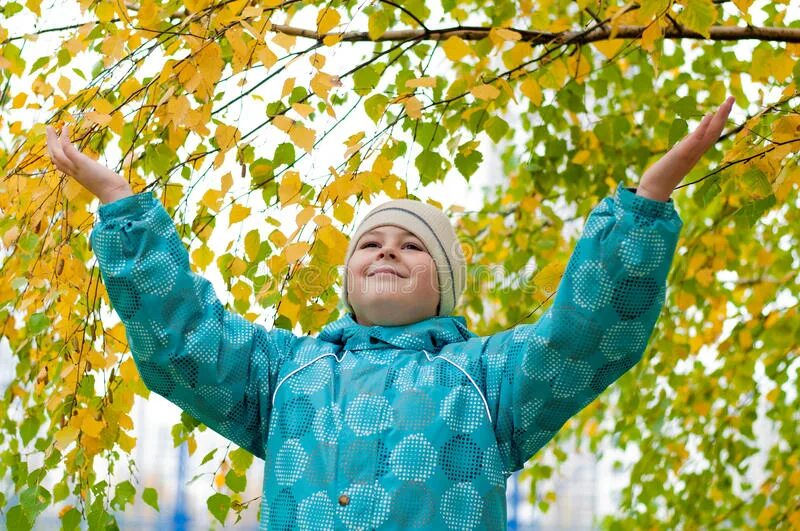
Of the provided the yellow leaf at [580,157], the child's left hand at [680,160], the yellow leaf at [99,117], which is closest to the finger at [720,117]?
the child's left hand at [680,160]

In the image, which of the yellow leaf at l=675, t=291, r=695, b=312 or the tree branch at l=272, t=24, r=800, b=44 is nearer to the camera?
the tree branch at l=272, t=24, r=800, b=44

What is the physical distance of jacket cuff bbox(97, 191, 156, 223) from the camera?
142 cm

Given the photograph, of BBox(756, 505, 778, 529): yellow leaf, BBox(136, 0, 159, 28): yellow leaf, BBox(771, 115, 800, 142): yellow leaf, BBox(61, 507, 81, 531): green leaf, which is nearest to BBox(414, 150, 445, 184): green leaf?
BBox(136, 0, 159, 28): yellow leaf

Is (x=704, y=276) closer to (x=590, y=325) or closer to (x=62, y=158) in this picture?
(x=590, y=325)

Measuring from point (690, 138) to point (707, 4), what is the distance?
37 centimetres

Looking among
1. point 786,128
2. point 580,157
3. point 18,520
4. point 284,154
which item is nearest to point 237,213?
point 284,154

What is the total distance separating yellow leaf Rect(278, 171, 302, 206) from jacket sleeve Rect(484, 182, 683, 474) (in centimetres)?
53

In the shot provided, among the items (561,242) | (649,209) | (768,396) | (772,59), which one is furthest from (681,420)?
(649,209)

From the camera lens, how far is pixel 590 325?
1344 mm

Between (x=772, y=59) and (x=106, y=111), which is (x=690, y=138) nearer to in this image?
(x=106, y=111)

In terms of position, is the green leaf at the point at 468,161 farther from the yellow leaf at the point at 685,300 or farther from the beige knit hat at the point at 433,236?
the yellow leaf at the point at 685,300

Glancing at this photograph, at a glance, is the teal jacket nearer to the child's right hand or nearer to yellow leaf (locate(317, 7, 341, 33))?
the child's right hand

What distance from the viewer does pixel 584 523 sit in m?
10.5

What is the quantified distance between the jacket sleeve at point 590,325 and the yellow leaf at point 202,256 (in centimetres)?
81
